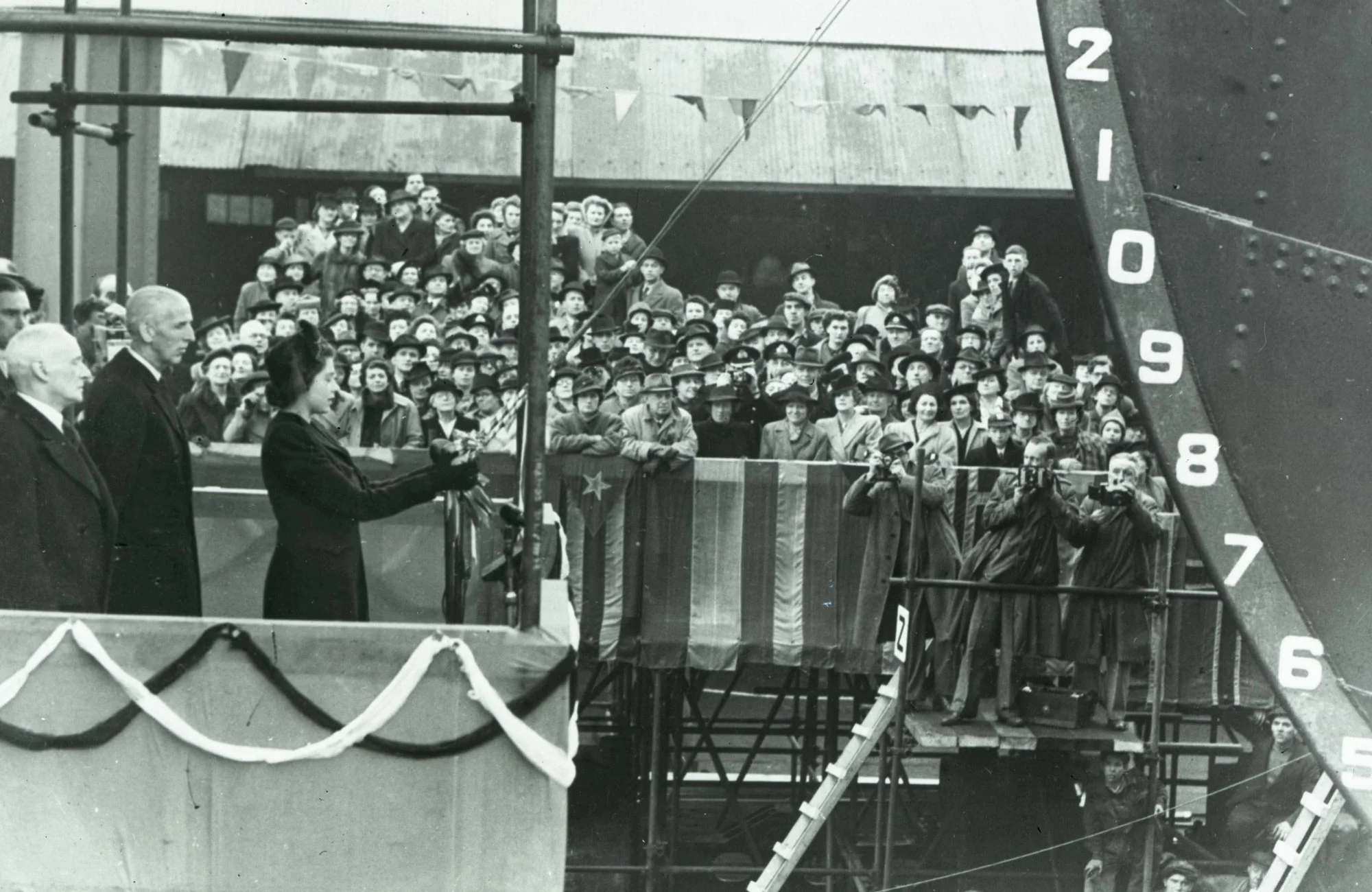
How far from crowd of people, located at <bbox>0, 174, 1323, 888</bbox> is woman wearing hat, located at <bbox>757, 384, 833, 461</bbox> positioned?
24 millimetres

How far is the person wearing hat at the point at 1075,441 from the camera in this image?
11141 mm

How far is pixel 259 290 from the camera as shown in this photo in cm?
1529

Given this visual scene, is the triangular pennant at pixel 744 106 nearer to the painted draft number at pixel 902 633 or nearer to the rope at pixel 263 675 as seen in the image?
the painted draft number at pixel 902 633

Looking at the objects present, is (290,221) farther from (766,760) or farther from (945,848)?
(945,848)

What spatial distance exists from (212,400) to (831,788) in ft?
17.3

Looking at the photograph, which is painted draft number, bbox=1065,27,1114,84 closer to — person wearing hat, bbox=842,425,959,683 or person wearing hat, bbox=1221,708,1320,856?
person wearing hat, bbox=842,425,959,683

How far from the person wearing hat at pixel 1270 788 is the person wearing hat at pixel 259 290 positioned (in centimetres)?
920

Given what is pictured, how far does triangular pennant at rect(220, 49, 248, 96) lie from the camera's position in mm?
19188

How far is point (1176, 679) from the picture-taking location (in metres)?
10.2

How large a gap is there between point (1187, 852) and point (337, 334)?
298 inches

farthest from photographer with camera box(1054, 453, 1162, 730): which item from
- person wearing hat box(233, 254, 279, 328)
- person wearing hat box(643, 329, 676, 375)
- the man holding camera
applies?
person wearing hat box(233, 254, 279, 328)

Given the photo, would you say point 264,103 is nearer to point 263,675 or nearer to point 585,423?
point 263,675

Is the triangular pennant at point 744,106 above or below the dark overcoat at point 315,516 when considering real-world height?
Result: above

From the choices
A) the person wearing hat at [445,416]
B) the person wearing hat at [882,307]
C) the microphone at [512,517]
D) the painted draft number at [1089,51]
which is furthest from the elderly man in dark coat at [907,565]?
the person wearing hat at [882,307]
